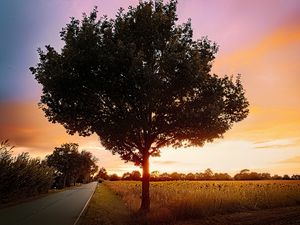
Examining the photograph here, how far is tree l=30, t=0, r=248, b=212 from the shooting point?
966 inches

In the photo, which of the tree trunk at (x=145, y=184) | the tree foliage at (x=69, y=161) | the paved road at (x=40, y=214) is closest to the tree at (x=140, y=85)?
the tree trunk at (x=145, y=184)

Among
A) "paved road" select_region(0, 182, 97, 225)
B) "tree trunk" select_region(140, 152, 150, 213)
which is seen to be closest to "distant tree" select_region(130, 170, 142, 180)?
"paved road" select_region(0, 182, 97, 225)

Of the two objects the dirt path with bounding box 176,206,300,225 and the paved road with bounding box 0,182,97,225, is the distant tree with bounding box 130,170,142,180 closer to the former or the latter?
the paved road with bounding box 0,182,97,225

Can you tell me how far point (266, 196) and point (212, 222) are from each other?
10.4m

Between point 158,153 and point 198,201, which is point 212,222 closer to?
point 198,201

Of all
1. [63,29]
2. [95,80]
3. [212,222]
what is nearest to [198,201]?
[212,222]

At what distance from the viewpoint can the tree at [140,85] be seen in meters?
24.5

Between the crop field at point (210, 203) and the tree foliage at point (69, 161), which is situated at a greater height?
the tree foliage at point (69, 161)

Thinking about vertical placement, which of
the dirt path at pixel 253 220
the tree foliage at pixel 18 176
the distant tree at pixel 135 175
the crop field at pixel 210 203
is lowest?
the dirt path at pixel 253 220

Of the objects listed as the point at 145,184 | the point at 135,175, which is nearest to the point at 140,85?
the point at 145,184

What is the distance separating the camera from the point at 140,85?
2436 centimetres

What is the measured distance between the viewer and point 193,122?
2581 cm

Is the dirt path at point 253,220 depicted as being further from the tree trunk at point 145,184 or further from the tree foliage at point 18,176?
the tree foliage at point 18,176

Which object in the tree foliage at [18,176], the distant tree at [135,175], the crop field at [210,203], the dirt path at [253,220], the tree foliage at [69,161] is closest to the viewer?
the dirt path at [253,220]
